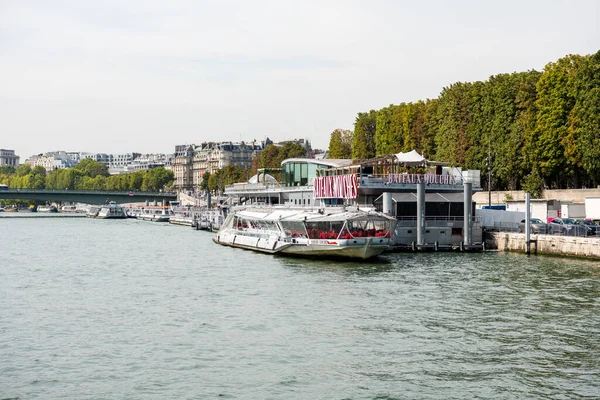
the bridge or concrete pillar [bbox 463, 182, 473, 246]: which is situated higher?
the bridge

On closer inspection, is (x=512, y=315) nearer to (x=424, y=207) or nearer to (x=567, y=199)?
(x=424, y=207)

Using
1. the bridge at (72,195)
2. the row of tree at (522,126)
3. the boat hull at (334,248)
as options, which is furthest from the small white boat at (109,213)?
the boat hull at (334,248)

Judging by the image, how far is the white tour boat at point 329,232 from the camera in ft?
171

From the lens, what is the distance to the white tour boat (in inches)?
2048

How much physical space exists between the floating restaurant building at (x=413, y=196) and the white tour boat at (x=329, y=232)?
11.0 feet

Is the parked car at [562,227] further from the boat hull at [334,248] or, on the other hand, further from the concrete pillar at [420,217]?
the boat hull at [334,248]

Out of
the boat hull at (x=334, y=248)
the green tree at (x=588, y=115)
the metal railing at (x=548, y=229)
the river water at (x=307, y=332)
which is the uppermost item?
the green tree at (x=588, y=115)

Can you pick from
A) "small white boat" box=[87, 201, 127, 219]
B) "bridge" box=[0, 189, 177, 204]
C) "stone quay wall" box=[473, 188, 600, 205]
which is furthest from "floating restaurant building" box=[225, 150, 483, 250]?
"small white boat" box=[87, 201, 127, 219]

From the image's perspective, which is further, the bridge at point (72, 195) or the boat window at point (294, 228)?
the bridge at point (72, 195)

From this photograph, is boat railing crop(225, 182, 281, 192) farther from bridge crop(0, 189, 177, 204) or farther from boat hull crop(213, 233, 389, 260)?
bridge crop(0, 189, 177, 204)

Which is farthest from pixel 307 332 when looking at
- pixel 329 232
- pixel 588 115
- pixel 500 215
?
pixel 588 115

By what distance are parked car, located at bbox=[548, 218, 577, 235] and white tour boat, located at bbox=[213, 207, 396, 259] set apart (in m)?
11.7

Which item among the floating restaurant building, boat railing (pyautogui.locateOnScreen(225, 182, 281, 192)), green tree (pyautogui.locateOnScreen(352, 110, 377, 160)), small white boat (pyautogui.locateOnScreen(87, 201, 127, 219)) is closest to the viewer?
the floating restaurant building

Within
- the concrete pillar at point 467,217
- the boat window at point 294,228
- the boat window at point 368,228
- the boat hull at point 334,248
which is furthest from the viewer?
the concrete pillar at point 467,217
